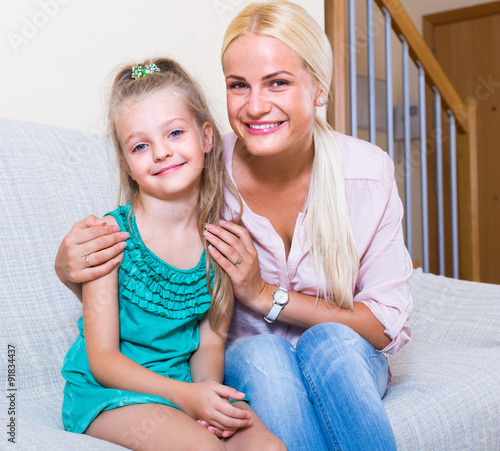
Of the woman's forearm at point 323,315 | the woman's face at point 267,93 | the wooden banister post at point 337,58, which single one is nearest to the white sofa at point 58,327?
the woman's forearm at point 323,315

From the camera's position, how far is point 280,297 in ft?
3.41

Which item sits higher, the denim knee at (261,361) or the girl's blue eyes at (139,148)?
the girl's blue eyes at (139,148)

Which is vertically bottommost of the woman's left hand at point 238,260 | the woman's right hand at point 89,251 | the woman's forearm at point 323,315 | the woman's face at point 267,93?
the woman's forearm at point 323,315

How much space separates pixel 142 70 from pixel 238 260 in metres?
0.39

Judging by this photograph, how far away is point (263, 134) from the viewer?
0.99 meters

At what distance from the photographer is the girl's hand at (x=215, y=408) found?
78cm

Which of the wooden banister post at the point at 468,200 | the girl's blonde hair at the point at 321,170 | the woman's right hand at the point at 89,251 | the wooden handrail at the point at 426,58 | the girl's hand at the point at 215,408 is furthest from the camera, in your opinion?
the wooden banister post at the point at 468,200

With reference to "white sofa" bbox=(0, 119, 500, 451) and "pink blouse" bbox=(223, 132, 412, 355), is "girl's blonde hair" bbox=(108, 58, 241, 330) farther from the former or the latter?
"white sofa" bbox=(0, 119, 500, 451)

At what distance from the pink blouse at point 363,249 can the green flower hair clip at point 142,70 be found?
0.84 feet

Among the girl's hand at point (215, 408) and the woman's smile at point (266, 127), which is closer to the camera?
the girl's hand at point (215, 408)

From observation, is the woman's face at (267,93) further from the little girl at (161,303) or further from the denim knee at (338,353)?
the denim knee at (338,353)

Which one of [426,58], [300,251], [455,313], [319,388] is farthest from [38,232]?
[426,58]

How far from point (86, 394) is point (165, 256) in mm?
263

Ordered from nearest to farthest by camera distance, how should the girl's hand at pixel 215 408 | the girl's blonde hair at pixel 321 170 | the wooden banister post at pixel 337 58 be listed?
1. the girl's hand at pixel 215 408
2. the girl's blonde hair at pixel 321 170
3. the wooden banister post at pixel 337 58
